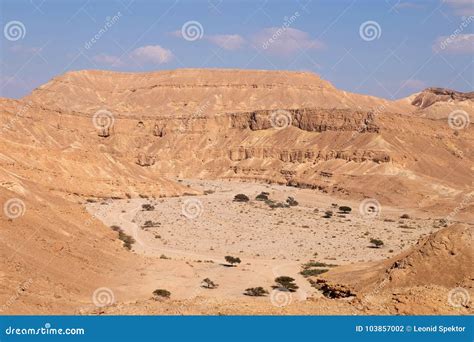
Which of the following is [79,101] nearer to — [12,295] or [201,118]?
[201,118]

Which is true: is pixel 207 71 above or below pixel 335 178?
above

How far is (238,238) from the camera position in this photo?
46.7 metres

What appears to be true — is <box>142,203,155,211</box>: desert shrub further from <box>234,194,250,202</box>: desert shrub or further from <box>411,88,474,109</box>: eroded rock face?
<box>411,88,474,109</box>: eroded rock face

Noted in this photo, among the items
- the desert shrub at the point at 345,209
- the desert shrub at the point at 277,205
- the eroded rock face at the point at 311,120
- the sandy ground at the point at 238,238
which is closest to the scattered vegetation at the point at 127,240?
the sandy ground at the point at 238,238

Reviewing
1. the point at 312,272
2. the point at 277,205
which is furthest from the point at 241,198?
the point at 312,272

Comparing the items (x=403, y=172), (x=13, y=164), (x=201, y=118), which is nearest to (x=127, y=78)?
(x=201, y=118)

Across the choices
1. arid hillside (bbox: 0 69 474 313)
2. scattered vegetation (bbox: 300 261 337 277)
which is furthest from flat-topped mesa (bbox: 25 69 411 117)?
scattered vegetation (bbox: 300 261 337 277)

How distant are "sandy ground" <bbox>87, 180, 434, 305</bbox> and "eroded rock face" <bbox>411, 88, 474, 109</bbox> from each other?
359 ft

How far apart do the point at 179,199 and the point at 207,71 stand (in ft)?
353

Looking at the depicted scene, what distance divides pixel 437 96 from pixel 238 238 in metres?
149

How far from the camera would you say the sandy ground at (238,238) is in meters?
30.3

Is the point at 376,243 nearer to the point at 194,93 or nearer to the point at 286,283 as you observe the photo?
the point at 286,283

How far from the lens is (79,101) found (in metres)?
161

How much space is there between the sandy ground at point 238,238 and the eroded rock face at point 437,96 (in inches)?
4303
